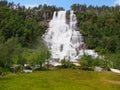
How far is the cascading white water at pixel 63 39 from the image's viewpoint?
155 meters

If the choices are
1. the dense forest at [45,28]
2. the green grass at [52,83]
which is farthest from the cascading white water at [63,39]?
the green grass at [52,83]

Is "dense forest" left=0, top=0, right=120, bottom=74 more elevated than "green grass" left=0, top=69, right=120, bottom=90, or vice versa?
"dense forest" left=0, top=0, right=120, bottom=74

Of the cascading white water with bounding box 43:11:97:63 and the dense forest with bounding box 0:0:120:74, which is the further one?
the cascading white water with bounding box 43:11:97:63

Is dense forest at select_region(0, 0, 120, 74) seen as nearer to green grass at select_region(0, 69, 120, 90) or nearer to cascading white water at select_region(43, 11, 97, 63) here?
cascading white water at select_region(43, 11, 97, 63)

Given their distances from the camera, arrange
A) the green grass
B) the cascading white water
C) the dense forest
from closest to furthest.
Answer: the green grass
the dense forest
the cascading white water

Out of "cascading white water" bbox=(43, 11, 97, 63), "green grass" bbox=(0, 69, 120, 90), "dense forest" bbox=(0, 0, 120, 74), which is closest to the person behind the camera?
"green grass" bbox=(0, 69, 120, 90)

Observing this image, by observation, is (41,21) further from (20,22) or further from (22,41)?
(22,41)

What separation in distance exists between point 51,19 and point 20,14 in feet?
55.6

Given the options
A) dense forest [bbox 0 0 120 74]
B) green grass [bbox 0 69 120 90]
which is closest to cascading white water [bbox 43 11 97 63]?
dense forest [bbox 0 0 120 74]

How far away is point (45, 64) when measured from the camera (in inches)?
4774

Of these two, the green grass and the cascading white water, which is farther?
the cascading white water

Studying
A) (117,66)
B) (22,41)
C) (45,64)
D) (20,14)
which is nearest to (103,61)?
(117,66)

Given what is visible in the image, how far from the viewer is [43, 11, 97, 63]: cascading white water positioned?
508 feet

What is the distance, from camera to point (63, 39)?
166 meters
